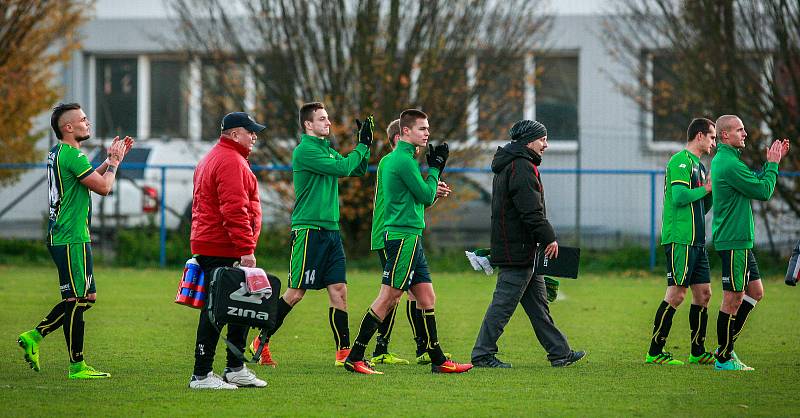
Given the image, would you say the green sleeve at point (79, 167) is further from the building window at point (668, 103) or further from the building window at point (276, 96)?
the building window at point (668, 103)

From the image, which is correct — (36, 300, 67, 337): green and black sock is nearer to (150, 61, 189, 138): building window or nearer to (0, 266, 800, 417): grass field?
(0, 266, 800, 417): grass field

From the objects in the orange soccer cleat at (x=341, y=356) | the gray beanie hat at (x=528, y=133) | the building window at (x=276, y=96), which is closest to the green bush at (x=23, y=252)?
the building window at (x=276, y=96)

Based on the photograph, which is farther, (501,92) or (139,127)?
(139,127)

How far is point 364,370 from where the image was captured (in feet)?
30.9

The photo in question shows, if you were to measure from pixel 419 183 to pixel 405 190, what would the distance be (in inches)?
7.6

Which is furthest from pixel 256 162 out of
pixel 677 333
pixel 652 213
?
pixel 677 333

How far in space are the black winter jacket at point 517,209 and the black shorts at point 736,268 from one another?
1341 millimetres

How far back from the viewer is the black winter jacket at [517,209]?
980 centimetres

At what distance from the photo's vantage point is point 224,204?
823 centimetres

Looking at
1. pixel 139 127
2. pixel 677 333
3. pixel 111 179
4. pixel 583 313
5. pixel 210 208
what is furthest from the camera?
pixel 139 127

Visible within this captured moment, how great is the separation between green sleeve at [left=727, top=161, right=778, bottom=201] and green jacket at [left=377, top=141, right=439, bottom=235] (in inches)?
88.8

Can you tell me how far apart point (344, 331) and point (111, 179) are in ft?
7.43

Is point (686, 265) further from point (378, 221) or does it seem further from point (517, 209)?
point (378, 221)

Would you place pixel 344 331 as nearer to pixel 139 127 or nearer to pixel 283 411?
pixel 283 411
